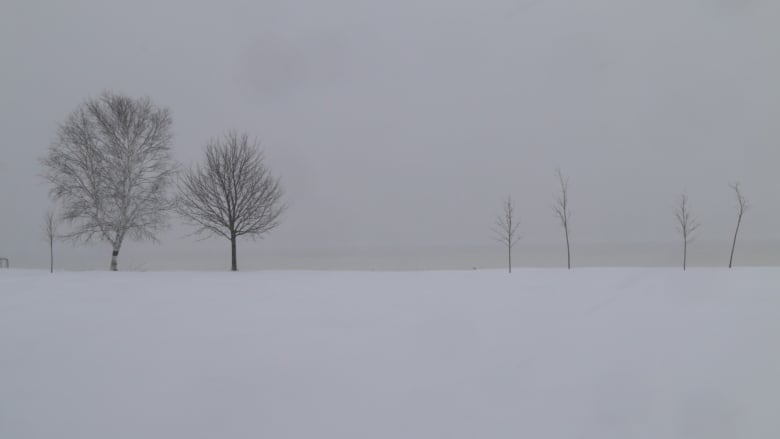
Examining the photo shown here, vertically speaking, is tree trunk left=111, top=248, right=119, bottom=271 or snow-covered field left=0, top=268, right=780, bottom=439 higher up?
tree trunk left=111, top=248, right=119, bottom=271

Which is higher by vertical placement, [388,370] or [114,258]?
[114,258]

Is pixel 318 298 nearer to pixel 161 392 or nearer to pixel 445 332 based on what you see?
pixel 445 332

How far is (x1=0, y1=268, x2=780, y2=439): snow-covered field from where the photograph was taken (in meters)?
4.45

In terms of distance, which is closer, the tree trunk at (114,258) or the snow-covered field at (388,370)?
the snow-covered field at (388,370)

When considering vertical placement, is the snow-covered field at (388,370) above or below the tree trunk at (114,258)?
below

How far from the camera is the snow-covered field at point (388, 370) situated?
14.6ft

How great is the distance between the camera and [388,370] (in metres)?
5.81

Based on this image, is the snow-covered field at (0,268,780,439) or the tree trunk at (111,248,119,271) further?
the tree trunk at (111,248,119,271)

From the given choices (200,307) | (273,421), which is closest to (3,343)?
(200,307)

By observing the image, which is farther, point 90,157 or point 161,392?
point 90,157

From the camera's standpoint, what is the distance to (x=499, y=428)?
446cm

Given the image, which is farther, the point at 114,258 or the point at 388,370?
the point at 114,258

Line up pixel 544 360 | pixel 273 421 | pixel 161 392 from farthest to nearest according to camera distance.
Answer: pixel 544 360 < pixel 161 392 < pixel 273 421

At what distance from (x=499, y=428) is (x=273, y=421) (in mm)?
2616
